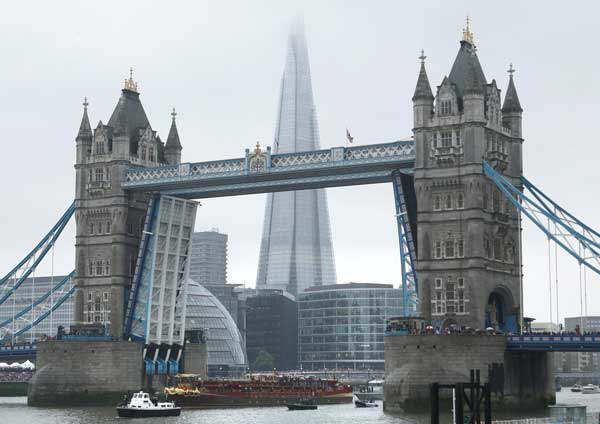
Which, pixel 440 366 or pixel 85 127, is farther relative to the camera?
pixel 85 127

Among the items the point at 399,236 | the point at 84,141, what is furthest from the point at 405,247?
the point at 84,141

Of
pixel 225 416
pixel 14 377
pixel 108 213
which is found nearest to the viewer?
pixel 225 416

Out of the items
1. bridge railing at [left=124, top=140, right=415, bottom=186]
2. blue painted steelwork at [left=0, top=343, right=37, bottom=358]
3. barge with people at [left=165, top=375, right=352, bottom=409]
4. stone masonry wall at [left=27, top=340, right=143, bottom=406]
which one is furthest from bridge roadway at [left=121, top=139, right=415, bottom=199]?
blue painted steelwork at [left=0, top=343, right=37, bottom=358]

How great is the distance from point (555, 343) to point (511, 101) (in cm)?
2813

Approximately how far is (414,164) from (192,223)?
110 ft

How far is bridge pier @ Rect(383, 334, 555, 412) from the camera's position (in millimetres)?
108375

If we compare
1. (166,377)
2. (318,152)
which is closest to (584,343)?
(318,152)

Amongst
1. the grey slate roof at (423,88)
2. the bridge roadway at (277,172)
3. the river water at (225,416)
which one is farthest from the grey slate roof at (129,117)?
the grey slate roof at (423,88)

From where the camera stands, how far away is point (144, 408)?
11319cm

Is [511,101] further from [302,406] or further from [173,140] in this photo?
[173,140]

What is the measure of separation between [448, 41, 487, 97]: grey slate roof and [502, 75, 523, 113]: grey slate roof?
499 centimetres

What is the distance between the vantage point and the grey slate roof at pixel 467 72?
384 ft

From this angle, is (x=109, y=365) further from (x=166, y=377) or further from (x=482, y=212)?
(x=482, y=212)

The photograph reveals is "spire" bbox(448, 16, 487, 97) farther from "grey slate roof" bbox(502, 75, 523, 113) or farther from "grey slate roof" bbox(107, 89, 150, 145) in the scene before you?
"grey slate roof" bbox(107, 89, 150, 145)
